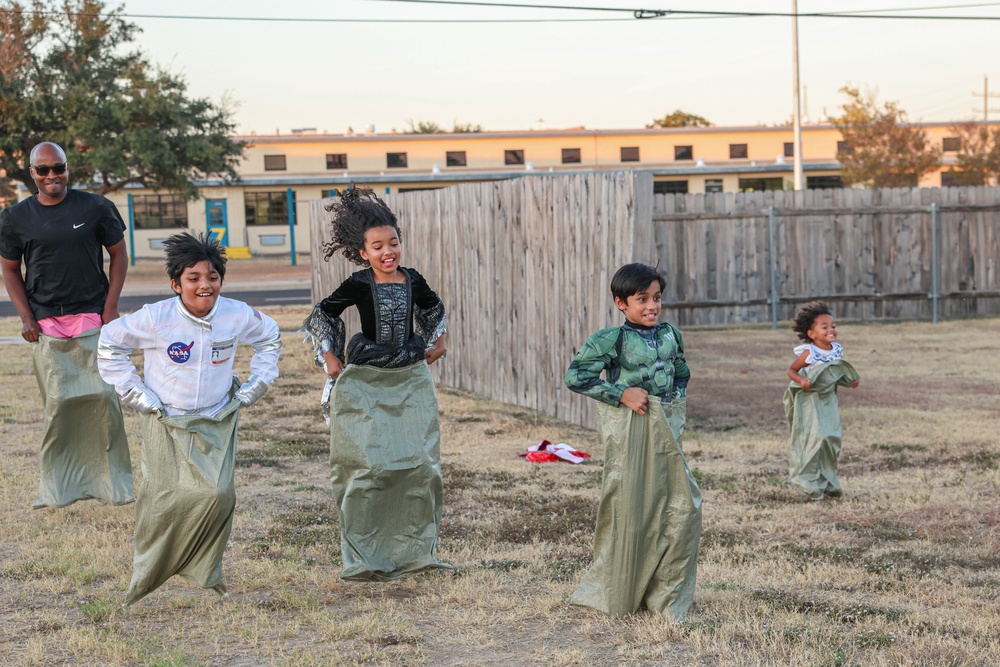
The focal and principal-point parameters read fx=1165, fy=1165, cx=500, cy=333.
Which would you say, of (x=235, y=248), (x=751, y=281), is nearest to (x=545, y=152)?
(x=235, y=248)

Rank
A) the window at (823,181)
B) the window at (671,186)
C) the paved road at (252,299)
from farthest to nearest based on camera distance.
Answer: the window at (823,181) < the window at (671,186) < the paved road at (252,299)

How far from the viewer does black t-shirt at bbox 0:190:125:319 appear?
6.63 m

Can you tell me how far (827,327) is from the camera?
7316mm

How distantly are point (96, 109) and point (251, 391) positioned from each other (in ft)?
102

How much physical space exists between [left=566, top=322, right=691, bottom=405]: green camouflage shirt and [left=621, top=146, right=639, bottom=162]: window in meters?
49.0

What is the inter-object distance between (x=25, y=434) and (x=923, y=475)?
22.9 ft

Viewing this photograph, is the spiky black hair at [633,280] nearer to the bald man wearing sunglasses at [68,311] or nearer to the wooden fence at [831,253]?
the bald man wearing sunglasses at [68,311]

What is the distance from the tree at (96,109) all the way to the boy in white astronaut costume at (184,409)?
98.6ft

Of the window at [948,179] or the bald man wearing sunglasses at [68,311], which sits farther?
the window at [948,179]

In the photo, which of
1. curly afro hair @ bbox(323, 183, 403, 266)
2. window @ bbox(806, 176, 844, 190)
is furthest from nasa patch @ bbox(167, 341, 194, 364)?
window @ bbox(806, 176, 844, 190)

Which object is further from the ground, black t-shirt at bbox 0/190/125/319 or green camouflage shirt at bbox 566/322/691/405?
black t-shirt at bbox 0/190/125/319

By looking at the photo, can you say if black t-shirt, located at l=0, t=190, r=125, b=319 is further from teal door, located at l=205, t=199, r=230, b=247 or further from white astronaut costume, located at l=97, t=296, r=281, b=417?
teal door, located at l=205, t=199, r=230, b=247

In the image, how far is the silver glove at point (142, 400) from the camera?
4.90 m

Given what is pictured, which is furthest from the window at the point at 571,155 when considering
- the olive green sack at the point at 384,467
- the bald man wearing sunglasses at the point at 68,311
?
the olive green sack at the point at 384,467
